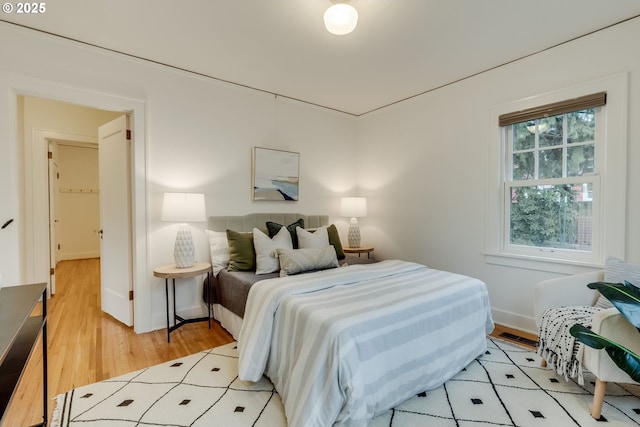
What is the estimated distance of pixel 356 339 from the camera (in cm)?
158

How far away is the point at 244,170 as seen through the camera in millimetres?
3547

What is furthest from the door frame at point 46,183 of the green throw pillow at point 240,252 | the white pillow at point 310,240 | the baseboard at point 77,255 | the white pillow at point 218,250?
the baseboard at point 77,255

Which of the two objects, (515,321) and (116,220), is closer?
(515,321)

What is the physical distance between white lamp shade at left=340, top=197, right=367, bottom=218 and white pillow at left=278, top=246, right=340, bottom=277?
1.28m

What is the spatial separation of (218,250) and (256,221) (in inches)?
23.6

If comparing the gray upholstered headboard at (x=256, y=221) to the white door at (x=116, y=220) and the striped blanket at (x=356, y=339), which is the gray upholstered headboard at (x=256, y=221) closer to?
the white door at (x=116, y=220)

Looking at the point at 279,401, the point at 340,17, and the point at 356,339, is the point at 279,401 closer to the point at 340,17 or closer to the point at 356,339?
the point at 356,339

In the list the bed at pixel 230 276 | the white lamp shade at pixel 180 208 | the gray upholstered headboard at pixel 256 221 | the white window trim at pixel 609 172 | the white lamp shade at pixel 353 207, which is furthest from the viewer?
the white lamp shade at pixel 353 207

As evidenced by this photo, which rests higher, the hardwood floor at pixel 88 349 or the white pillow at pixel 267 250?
the white pillow at pixel 267 250

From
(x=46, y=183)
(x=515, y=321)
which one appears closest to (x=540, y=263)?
(x=515, y=321)

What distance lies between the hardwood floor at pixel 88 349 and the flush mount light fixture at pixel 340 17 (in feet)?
Result: 8.65

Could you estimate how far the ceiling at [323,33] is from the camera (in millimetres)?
2115

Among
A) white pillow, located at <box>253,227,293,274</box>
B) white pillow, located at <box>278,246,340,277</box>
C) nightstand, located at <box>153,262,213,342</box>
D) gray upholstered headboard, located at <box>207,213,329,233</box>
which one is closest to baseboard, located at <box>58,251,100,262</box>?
nightstand, located at <box>153,262,213,342</box>

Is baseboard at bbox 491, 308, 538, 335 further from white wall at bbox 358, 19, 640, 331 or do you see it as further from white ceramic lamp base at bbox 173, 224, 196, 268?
white ceramic lamp base at bbox 173, 224, 196, 268
